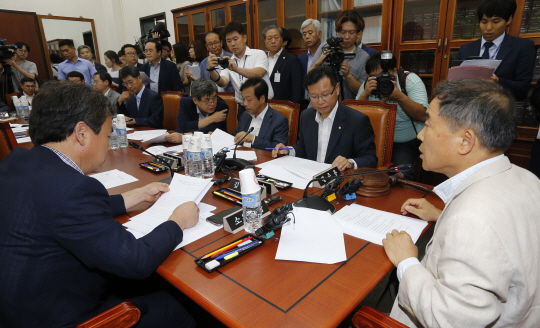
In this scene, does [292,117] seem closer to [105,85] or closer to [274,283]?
[274,283]

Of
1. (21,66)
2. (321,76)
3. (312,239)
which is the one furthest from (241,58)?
(21,66)

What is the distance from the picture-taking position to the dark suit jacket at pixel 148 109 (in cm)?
323

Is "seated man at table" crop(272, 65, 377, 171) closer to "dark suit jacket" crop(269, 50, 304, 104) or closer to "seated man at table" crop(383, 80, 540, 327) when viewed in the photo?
"seated man at table" crop(383, 80, 540, 327)

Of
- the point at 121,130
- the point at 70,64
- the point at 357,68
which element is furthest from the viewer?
the point at 70,64

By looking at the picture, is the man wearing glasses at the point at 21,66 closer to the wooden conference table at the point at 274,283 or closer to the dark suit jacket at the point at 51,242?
the dark suit jacket at the point at 51,242

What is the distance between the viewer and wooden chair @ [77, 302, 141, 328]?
0.81 m

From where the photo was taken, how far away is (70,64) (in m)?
5.38

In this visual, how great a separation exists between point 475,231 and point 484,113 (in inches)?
12.8

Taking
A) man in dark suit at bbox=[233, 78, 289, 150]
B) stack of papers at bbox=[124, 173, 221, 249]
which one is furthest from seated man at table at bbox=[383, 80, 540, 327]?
man in dark suit at bbox=[233, 78, 289, 150]

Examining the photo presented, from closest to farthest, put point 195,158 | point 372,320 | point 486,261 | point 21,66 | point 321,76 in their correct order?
1. point 486,261
2. point 372,320
3. point 195,158
4. point 321,76
5. point 21,66

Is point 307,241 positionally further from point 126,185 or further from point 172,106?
point 172,106

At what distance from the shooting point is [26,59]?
21.0 feet

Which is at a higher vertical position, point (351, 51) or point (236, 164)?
point (351, 51)

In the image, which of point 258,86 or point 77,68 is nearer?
point 258,86
